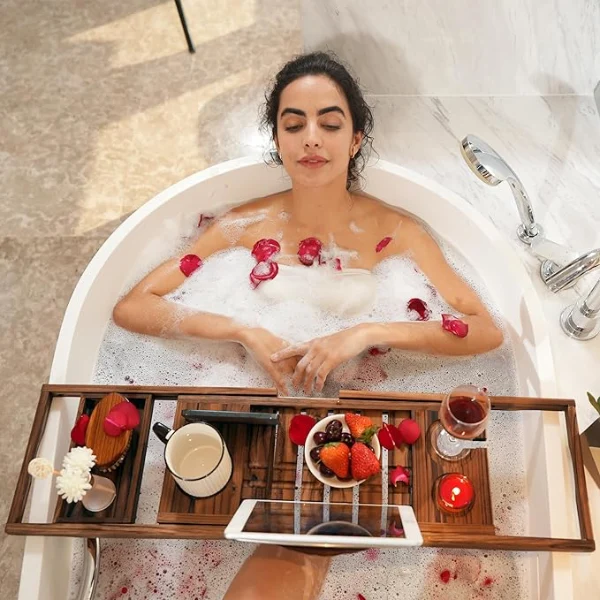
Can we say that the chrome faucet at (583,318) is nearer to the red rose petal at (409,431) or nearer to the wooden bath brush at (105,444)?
the red rose petal at (409,431)

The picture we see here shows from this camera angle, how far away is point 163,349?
5.93 ft

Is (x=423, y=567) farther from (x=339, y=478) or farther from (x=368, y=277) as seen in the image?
(x=368, y=277)

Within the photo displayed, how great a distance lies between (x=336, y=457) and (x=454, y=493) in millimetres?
271

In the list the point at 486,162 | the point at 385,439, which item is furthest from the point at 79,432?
the point at 486,162

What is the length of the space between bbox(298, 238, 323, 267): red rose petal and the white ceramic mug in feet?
2.43

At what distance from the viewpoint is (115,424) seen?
4.28ft

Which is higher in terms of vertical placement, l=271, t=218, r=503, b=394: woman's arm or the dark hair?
the dark hair

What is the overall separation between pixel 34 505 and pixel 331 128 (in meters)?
1.19

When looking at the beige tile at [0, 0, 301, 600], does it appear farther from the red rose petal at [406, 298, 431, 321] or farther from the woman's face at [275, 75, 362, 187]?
the red rose petal at [406, 298, 431, 321]

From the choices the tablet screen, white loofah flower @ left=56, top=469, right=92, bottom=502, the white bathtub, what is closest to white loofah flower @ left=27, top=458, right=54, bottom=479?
white loofah flower @ left=56, top=469, right=92, bottom=502

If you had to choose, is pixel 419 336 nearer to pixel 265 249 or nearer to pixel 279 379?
pixel 279 379

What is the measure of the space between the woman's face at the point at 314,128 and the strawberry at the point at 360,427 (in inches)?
26.8

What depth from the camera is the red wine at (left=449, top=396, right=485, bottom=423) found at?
128cm

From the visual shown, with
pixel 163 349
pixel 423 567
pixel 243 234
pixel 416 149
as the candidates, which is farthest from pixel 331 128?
pixel 423 567
